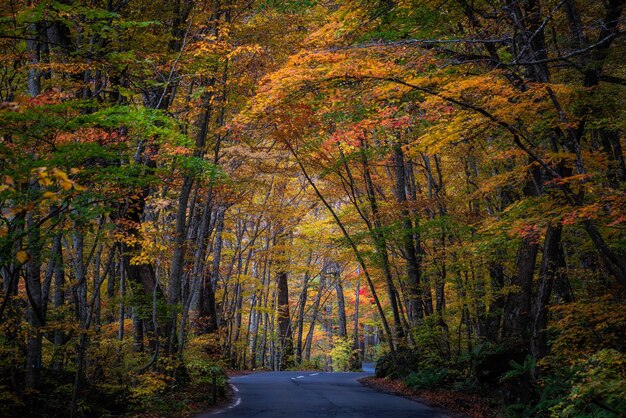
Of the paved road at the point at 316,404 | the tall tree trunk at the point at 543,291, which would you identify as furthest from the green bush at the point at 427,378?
the tall tree trunk at the point at 543,291

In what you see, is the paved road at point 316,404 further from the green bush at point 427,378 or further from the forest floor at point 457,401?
the green bush at point 427,378

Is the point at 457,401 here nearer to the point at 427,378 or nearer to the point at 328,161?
the point at 427,378

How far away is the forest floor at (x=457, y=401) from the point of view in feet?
32.8

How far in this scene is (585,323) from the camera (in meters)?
8.16

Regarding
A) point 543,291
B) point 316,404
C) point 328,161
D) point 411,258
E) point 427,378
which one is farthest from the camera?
point 328,161

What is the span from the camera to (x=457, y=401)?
1131 cm

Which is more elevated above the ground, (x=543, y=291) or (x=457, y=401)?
(x=543, y=291)

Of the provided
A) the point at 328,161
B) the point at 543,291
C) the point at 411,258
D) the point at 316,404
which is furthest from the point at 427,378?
the point at 328,161

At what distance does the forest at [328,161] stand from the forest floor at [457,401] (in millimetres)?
256

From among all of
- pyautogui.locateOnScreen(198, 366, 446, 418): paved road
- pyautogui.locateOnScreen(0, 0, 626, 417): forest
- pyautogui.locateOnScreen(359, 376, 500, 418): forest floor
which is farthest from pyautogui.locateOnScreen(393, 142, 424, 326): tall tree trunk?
pyautogui.locateOnScreen(198, 366, 446, 418): paved road

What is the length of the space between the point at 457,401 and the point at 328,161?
364 inches

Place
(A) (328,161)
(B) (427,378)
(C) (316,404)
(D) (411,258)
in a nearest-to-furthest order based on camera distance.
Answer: (C) (316,404), (B) (427,378), (D) (411,258), (A) (328,161)

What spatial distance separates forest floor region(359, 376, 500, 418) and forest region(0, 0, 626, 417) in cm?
26

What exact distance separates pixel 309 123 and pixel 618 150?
8267 millimetres
